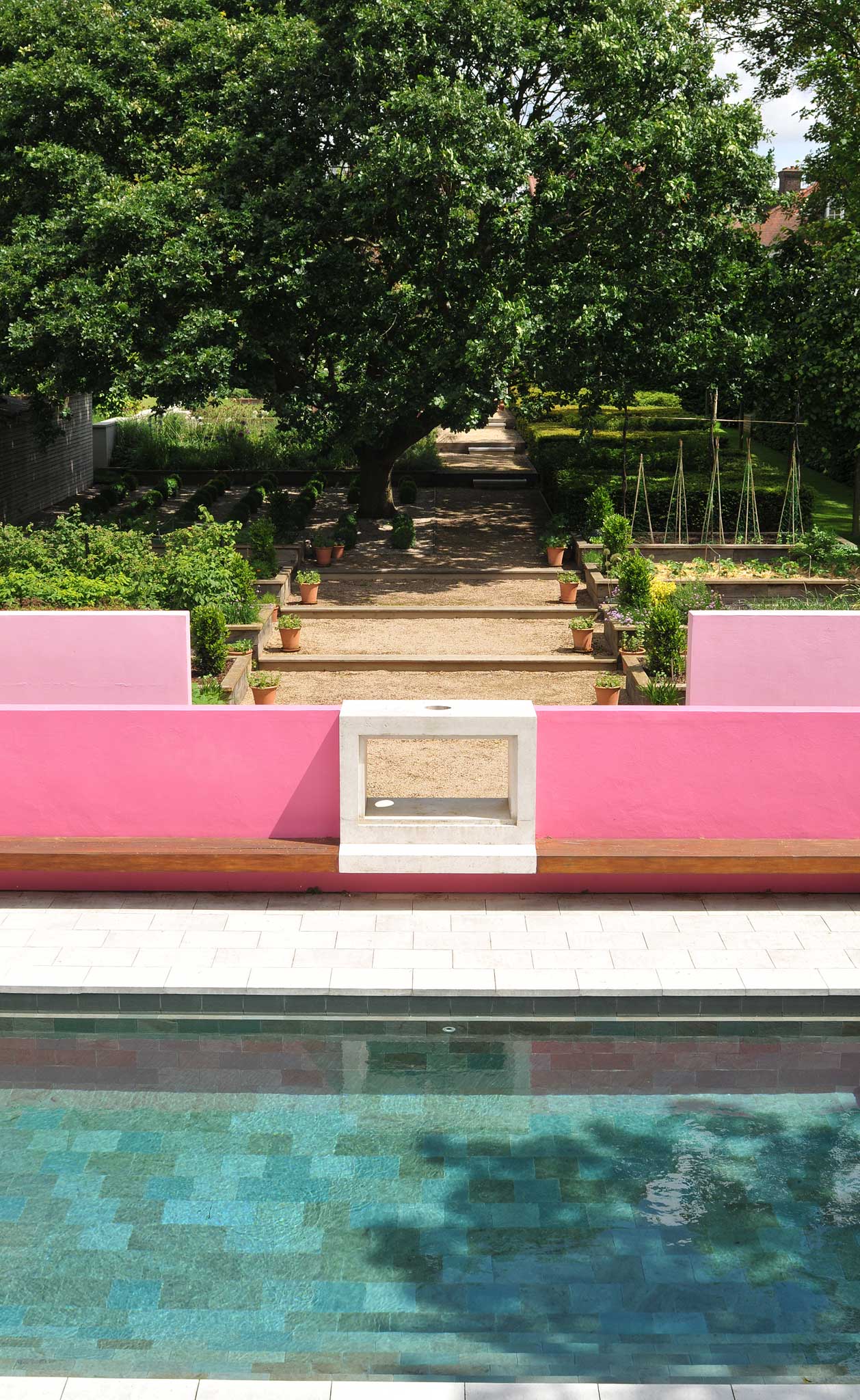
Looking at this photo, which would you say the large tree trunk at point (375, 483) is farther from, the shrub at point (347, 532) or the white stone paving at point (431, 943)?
the white stone paving at point (431, 943)

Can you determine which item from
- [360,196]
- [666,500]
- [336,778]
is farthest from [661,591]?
[336,778]

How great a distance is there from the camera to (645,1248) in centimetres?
595

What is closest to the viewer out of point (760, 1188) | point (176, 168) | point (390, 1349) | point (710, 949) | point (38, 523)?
point (390, 1349)

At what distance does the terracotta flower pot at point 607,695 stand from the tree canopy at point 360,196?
5795mm

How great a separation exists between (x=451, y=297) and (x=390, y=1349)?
49.9 feet

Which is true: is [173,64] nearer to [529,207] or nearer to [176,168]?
[176,168]

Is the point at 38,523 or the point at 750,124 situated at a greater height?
the point at 750,124

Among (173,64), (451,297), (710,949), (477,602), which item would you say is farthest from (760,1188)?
(173,64)

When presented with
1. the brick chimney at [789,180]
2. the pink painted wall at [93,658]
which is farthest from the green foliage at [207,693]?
the brick chimney at [789,180]

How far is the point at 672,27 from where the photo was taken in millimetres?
17750

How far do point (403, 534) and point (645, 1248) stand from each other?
1532 cm

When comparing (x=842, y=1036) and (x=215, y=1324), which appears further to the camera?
(x=842, y=1036)

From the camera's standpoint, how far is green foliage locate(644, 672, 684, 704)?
40.4ft

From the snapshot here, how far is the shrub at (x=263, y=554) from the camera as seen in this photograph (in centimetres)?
1770
